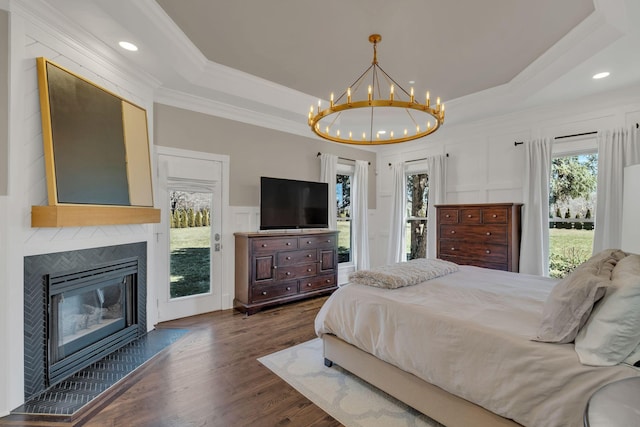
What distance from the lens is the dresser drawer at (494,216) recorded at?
407 centimetres

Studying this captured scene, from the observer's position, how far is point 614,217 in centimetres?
350

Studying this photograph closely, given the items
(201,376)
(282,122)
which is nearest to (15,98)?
(201,376)

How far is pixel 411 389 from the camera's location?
2.03 m

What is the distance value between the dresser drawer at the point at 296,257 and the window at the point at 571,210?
3371 millimetres

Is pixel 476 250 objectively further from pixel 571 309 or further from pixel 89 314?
pixel 89 314

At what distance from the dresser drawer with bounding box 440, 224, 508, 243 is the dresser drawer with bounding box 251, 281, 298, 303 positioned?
2.43 metres

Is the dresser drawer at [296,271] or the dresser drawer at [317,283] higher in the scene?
the dresser drawer at [296,271]

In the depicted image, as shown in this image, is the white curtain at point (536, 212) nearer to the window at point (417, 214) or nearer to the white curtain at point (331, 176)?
the window at point (417, 214)

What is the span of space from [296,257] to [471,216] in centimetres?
263

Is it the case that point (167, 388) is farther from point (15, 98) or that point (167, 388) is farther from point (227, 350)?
point (15, 98)

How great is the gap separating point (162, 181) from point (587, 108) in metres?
5.41

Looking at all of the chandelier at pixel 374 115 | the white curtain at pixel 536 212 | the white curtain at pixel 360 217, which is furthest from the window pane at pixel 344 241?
the white curtain at pixel 536 212

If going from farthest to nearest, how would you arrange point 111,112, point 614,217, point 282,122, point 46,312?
point 282,122 < point 614,217 < point 111,112 < point 46,312

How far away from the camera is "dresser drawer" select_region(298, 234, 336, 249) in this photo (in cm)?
461
